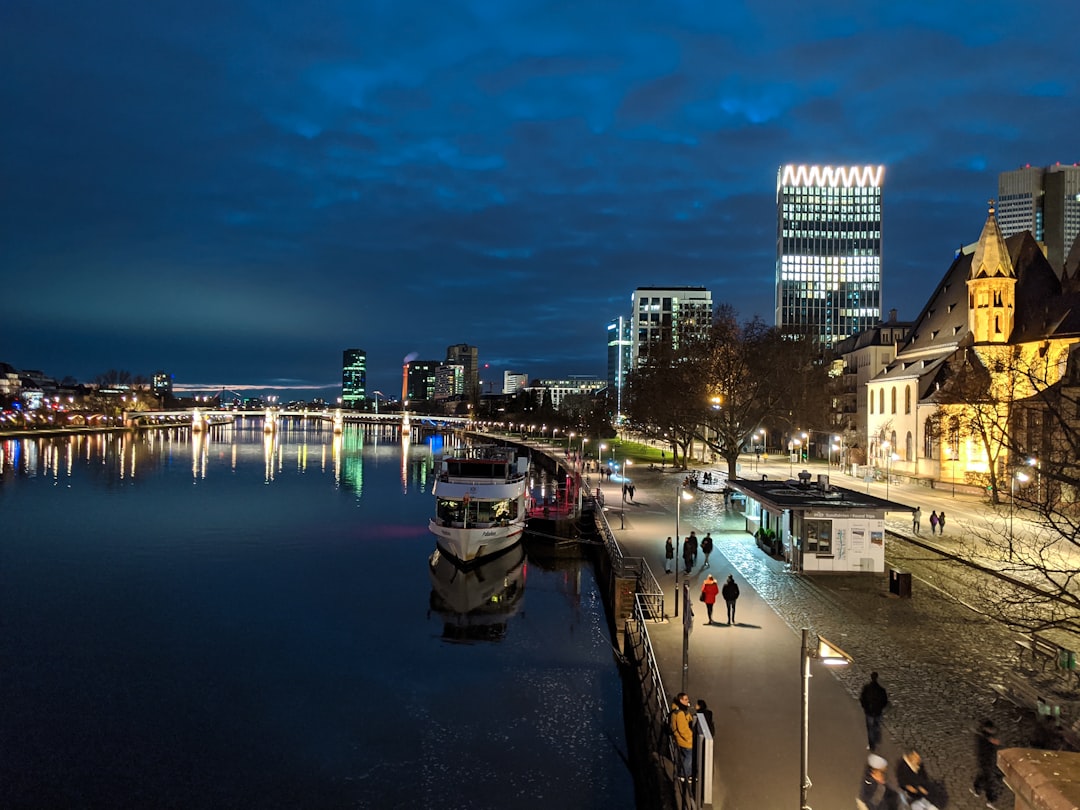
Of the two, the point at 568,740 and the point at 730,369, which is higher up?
the point at 730,369

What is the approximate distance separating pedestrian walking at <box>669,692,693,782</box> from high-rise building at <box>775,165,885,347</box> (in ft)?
533

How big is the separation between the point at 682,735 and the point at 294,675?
17.0 m

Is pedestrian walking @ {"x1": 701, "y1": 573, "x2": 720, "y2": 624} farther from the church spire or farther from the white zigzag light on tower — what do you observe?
the white zigzag light on tower

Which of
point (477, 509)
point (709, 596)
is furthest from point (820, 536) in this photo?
point (477, 509)

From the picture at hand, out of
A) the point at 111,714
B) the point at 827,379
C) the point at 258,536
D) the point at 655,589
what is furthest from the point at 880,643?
the point at 827,379

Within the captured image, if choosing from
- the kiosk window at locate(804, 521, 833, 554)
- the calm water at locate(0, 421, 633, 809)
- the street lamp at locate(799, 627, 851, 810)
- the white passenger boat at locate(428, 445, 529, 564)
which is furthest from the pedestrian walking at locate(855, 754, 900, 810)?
the white passenger boat at locate(428, 445, 529, 564)

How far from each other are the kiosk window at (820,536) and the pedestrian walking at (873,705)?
50.8 ft

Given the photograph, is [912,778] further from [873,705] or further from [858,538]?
[858,538]

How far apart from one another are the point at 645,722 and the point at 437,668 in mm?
10546

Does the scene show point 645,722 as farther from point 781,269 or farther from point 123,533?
point 781,269

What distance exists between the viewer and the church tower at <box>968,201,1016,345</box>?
70250 millimetres

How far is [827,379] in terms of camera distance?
10500cm

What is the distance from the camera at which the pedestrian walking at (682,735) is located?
13.6 metres

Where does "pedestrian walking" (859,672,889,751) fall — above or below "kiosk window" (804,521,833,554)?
below
